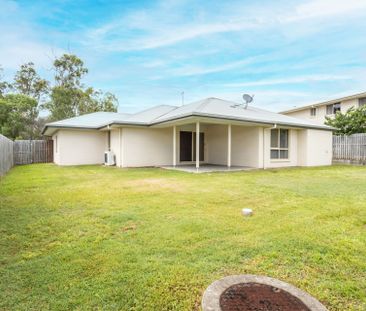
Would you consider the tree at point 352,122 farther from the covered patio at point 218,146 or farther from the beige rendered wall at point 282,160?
the covered patio at point 218,146

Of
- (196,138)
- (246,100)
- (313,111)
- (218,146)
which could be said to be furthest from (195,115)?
(313,111)

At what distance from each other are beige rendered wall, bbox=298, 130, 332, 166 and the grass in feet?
30.2

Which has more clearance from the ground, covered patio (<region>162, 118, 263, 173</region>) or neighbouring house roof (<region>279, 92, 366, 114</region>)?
neighbouring house roof (<region>279, 92, 366, 114</region>)

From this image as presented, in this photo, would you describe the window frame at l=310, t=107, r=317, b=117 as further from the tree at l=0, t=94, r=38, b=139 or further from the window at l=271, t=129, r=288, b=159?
the tree at l=0, t=94, r=38, b=139

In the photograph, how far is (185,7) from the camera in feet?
32.9

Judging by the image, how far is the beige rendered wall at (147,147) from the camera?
1345 centimetres

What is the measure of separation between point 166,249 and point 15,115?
23.9 metres

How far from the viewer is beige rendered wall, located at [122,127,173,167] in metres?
13.5

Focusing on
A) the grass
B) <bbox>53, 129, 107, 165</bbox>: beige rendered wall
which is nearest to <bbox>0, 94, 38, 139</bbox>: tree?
<bbox>53, 129, 107, 165</bbox>: beige rendered wall

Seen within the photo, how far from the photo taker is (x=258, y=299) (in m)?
2.14

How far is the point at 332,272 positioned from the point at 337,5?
1072cm

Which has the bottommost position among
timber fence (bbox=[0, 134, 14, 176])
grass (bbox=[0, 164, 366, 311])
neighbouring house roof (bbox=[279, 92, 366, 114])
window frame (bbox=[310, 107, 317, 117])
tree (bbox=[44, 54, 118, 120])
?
grass (bbox=[0, 164, 366, 311])

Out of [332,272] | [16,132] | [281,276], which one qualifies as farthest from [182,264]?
[16,132]

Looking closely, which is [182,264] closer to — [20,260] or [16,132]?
[20,260]
